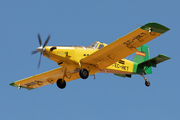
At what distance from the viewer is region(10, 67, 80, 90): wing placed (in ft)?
68.9

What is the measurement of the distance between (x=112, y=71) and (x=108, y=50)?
2852 mm

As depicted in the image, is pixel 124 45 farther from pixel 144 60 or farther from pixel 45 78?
pixel 45 78

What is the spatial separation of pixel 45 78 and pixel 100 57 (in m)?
5.28

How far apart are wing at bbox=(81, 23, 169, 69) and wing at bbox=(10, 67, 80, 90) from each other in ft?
8.74

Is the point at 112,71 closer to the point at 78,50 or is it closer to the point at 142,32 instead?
the point at 78,50

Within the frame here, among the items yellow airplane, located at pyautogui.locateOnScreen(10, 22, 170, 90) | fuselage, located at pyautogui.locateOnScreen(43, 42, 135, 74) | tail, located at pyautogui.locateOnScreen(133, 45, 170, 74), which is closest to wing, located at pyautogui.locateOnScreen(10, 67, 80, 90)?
yellow airplane, located at pyautogui.locateOnScreen(10, 22, 170, 90)

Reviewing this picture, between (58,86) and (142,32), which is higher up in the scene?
(142,32)

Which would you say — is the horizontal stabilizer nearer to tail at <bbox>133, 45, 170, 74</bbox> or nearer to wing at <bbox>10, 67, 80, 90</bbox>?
tail at <bbox>133, 45, 170, 74</bbox>

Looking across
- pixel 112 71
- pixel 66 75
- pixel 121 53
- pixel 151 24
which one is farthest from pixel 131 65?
pixel 151 24

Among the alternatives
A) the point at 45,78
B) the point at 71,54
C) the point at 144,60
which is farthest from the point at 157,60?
the point at 45,78

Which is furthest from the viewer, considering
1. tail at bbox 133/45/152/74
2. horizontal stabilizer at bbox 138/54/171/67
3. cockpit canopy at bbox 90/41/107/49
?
tail at bbox 133/45/152/74

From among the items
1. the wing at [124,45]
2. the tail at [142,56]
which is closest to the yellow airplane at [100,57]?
the wing at [124,45]

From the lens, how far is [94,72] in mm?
19453

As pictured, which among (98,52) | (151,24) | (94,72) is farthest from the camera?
(94,72)
